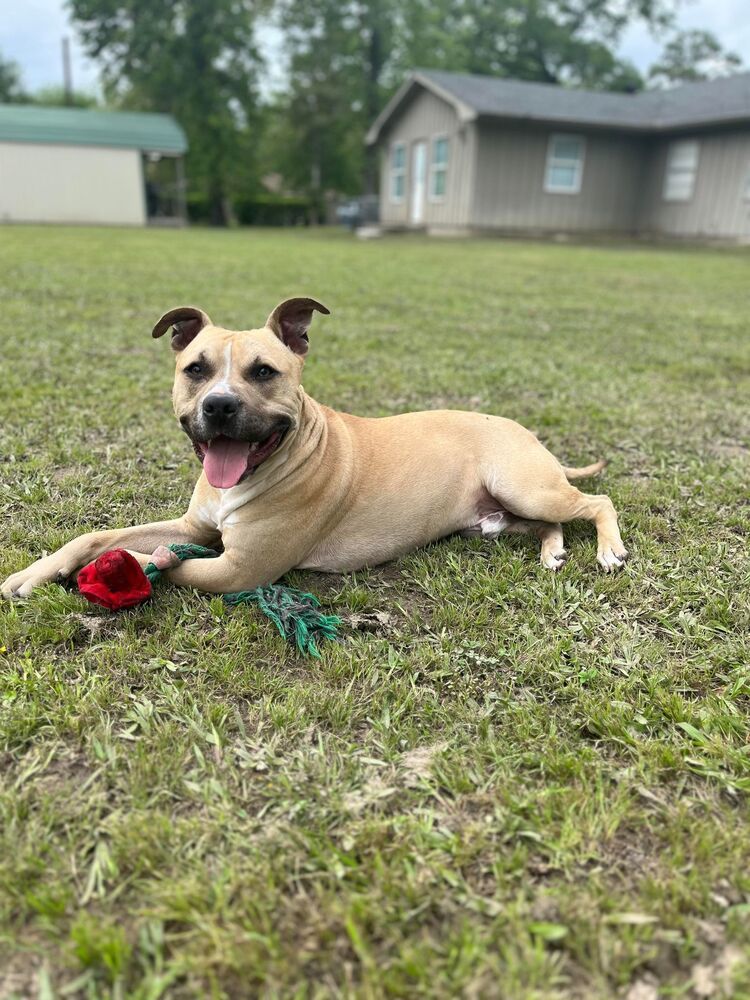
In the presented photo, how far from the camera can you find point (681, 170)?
1026 inches

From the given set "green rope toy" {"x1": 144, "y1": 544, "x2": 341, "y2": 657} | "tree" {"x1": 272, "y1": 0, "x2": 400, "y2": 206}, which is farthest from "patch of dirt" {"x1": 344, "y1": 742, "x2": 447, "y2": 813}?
"tree" {"x1": 272, "y1": 0, "x2": 400, "y2": 206}

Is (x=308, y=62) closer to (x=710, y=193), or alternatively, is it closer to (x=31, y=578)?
(x=710, y=193)

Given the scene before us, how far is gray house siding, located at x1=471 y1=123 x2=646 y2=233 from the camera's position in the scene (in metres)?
25.6

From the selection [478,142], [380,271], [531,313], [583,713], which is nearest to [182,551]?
[583,713]

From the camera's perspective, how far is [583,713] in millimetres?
2492

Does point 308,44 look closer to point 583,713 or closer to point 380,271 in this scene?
point 380,271

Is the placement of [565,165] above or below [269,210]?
above

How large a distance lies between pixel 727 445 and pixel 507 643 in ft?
11.0

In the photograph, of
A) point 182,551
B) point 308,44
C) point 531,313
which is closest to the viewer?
point 182,551

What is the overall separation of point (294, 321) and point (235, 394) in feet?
2.50

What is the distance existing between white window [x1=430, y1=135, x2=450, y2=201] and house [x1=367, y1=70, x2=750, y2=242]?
0.04m

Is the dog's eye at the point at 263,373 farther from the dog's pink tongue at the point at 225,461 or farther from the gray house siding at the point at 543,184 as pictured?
the gray house siding at the point at 543,184

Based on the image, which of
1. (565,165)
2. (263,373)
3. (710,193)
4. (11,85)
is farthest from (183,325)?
(11,85)

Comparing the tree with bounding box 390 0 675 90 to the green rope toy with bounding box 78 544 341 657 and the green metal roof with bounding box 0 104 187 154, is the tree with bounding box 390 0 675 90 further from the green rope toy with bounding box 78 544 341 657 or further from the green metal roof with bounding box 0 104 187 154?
the green rope toy with bounding box 78 544 341 657
